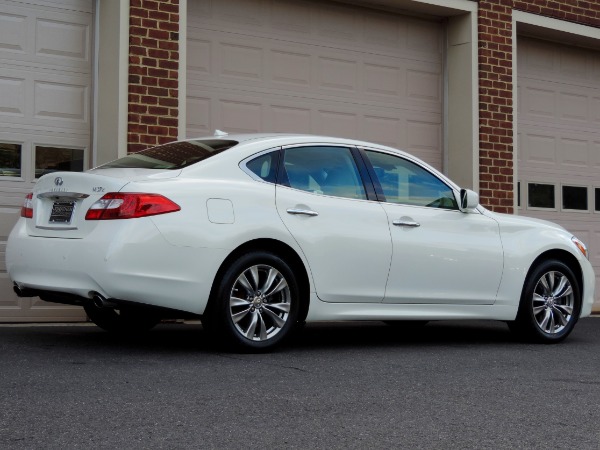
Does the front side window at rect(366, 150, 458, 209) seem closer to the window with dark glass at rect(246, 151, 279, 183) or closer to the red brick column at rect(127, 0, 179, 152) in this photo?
the window with dark glass at rect(246, 151, 279, 183)

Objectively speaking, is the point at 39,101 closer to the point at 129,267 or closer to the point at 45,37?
the point at 45,37

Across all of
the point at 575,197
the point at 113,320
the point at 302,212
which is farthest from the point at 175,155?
the point at 575,197

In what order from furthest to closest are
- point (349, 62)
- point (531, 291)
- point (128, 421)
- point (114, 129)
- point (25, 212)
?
1. point (349, 62)
2. point (114, 129)
3. point (531, 291)
4. point (25, 212)
5. point (128, 421)

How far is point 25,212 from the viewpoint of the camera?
288 inches

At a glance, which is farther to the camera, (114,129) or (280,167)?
(114,129)

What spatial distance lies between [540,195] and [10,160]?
693 cm

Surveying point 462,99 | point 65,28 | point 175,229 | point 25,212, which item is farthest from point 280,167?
point 462,99

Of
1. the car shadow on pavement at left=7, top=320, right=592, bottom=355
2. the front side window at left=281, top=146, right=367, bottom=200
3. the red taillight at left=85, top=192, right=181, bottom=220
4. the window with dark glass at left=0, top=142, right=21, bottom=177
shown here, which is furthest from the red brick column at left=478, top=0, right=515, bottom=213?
the red taillight at left=85, top=192, right=181, bottom=220

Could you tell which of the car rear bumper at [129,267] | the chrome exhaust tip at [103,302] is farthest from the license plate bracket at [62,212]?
the chrome exhaust tip at [103,302]

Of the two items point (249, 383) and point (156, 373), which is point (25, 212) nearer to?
point (156, 373)

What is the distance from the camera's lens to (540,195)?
13.8m

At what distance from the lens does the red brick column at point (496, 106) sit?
1274 cm

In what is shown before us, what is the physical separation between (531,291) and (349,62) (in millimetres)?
4588

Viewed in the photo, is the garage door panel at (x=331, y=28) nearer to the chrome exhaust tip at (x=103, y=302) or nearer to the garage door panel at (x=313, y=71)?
the garage door panel at (x=313, y=71)
